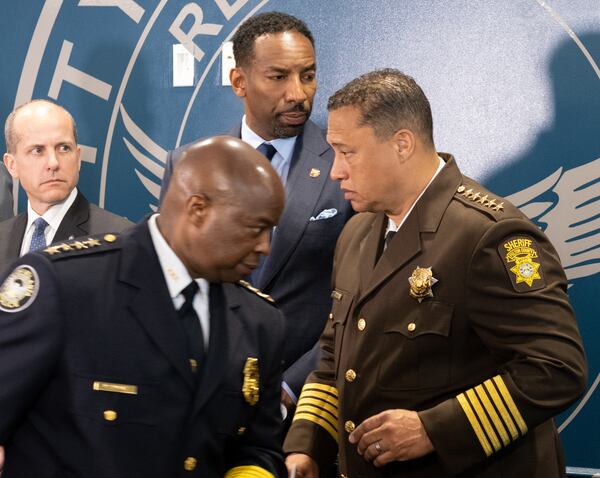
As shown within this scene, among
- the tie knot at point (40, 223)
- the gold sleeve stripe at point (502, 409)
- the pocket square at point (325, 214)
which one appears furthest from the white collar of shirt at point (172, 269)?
the tie knot at point (40, 223)

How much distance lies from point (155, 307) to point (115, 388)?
0.16 m

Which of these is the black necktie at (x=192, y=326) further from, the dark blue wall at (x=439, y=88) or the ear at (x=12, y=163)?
the dark blue wall at (x=439, y=88)

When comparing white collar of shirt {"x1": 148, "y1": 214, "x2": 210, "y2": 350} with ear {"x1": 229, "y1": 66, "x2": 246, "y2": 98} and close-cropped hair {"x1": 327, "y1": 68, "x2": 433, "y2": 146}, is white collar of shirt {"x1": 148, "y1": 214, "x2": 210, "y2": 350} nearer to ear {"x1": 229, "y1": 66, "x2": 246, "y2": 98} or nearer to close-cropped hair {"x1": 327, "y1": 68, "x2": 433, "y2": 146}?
close-cropped hair {"x1": 327, "y1": 68, "x2": 433, "y2": 146}

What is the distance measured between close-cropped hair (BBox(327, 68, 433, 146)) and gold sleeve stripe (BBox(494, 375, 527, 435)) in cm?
65

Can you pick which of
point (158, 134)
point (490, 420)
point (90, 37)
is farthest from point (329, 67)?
point (490, 420)

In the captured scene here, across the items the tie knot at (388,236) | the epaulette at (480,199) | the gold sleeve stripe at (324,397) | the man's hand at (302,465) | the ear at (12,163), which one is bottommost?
the man's hand at (302,465)

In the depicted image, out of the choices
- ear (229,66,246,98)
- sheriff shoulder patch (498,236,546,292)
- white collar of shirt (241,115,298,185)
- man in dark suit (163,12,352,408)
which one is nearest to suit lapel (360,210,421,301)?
sheriff shoulder patch (498,236,546,292)

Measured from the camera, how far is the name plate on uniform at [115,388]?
1.81 meters

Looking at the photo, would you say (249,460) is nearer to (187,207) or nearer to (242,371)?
(242,371)

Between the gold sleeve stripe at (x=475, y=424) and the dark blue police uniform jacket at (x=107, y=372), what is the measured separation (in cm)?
62

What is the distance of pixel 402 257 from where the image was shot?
2.52 metres

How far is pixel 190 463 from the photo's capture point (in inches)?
74.5

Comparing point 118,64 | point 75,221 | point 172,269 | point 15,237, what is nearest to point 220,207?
point 172,269

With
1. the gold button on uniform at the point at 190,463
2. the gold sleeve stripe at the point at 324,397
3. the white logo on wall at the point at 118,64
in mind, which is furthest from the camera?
the white logo on wall at the point at 118,64
